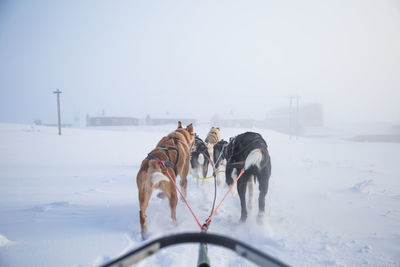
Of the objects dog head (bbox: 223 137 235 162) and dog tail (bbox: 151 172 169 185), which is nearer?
dog tail (bbox: 151 172 169 185)

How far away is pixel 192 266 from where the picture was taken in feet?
6.08

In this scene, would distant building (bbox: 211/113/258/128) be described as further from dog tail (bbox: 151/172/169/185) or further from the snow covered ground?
dog tail (bbox: 151/172/169/185)

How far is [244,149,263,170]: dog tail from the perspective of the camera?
2.65 m

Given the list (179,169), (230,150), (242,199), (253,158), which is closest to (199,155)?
(230,150)

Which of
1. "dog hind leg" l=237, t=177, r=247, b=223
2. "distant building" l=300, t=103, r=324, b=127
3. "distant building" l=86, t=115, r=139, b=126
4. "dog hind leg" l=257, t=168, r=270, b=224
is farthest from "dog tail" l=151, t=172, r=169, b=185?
"distant building" l=86, t=115, r=139, b=126

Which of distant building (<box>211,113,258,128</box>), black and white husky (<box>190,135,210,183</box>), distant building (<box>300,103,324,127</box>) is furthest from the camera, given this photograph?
distant building (<box>211,113,258,128</box>)

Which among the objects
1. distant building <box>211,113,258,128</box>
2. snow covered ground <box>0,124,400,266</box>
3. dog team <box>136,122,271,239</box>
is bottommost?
snow covered ground <box>0,124,400,266</box>

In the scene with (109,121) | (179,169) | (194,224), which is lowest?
(194,224)

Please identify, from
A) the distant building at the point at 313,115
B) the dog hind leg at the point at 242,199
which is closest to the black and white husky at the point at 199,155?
the dog hind leg at the point at 242,199

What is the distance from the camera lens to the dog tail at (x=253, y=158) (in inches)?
104

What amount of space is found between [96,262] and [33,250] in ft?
3.02

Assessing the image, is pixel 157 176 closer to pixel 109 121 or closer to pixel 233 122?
pixel 233 122

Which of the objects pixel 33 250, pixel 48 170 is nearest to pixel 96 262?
pixel 33 250

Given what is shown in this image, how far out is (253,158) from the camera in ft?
8.73
